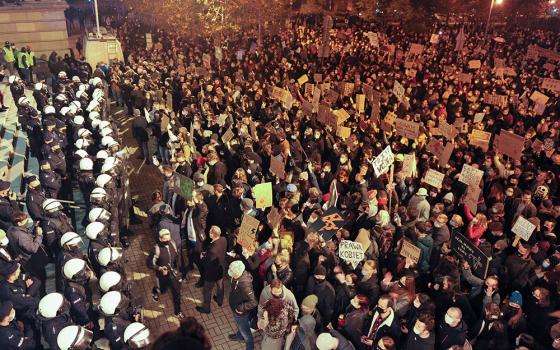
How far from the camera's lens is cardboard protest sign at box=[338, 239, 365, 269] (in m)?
7.16

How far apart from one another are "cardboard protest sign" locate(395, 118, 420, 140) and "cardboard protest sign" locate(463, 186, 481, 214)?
9.43ft

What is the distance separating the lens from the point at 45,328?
238 inches

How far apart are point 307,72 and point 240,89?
5045mm

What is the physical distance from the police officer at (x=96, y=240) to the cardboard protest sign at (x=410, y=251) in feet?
17.4

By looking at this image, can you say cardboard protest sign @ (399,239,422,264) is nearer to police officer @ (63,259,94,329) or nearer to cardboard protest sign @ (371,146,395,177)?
cardboard protest sign @ (371,146,395,177)

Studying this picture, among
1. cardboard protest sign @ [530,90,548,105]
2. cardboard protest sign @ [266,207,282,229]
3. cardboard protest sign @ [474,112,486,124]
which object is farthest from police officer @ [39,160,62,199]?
cardboard protest sign @ [530,90,548,105]

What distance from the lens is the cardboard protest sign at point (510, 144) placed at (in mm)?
10898

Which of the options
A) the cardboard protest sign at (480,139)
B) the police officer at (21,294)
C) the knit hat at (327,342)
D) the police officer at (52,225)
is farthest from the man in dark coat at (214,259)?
the cardboard protest sign at (480,139)

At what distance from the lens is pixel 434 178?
9.84 meters

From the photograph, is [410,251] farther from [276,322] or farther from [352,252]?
[276,322]

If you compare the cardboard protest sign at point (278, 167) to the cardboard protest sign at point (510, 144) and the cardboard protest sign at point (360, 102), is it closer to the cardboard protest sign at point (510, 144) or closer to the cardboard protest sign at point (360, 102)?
the cardboard protest sign at point (360, 102)

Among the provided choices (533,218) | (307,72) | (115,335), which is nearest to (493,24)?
(307,72)

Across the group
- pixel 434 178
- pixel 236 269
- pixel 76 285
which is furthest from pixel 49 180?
pixel 434 178

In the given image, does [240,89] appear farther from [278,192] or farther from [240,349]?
[240,349]
